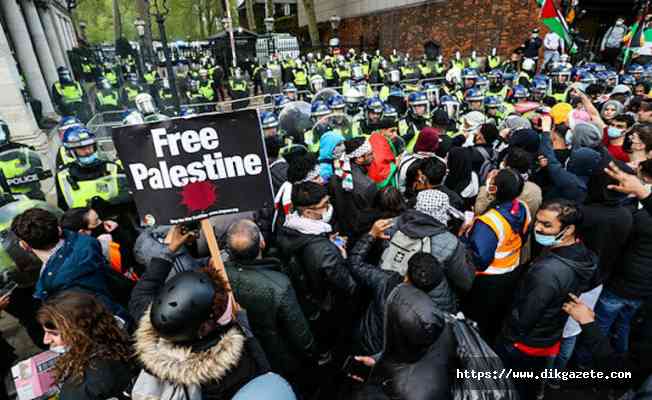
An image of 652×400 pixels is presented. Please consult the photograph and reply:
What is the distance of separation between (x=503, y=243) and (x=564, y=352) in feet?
3.67

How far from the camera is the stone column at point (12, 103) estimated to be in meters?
7.47

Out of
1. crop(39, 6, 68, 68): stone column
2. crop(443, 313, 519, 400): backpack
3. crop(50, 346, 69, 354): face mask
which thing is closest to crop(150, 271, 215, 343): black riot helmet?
crop(50, 346, 69, 354): face mask

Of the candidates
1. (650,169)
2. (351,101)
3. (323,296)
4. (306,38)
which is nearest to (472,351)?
(323,296)

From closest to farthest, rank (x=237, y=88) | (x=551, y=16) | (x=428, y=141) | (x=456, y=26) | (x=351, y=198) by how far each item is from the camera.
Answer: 1. (x=351, y=198)
2. (x=428, y=141)
3. (x=551, y=16)
4. (x=237, y=88)
5. (x=456, y=26)

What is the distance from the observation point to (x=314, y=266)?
2682 mm

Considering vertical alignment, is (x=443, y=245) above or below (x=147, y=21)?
below

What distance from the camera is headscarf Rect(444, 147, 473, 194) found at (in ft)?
13.1

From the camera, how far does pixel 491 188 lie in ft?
9.86

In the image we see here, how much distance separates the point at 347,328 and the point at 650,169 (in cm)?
276

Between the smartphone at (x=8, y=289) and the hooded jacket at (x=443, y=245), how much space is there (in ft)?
9.16

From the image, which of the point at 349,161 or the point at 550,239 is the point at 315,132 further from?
the point at 550,239

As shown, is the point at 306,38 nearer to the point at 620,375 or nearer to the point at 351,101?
the point at 351,101

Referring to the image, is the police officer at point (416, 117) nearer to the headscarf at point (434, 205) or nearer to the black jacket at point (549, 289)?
the headscarf at point (434, 205)

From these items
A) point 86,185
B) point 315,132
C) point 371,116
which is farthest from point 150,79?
point 86,185
